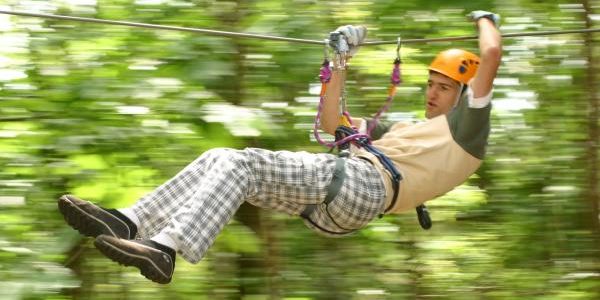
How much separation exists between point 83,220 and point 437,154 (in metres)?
1.10

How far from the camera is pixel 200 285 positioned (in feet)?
15.3

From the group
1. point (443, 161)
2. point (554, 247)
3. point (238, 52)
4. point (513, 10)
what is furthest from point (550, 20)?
point (443, 161)

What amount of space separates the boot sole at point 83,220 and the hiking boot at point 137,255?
105mm

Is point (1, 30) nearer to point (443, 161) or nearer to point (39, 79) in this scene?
point (39, 79)

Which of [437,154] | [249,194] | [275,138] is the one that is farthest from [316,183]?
[275,138]

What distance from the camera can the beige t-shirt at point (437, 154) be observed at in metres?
3.04

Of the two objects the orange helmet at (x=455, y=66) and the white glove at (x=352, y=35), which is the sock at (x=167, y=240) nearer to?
the white glove at (x=352, y=35)

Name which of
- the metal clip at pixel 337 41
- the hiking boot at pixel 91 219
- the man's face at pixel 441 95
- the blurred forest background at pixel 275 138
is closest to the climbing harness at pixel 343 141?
the metal clip at pixel 337 41

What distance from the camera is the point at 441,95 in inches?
129

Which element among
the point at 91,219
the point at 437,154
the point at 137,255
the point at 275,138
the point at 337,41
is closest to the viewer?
the point at 137,255

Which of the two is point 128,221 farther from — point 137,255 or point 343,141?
point 343,141

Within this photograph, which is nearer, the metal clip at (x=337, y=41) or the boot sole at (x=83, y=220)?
the boot sole at (x=83, y=220)

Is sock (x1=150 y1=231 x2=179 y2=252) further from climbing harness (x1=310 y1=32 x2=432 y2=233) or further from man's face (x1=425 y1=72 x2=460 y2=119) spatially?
man's face (x1=425 y1=72 x2=460 y2=119)

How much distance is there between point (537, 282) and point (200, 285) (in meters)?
1.74
